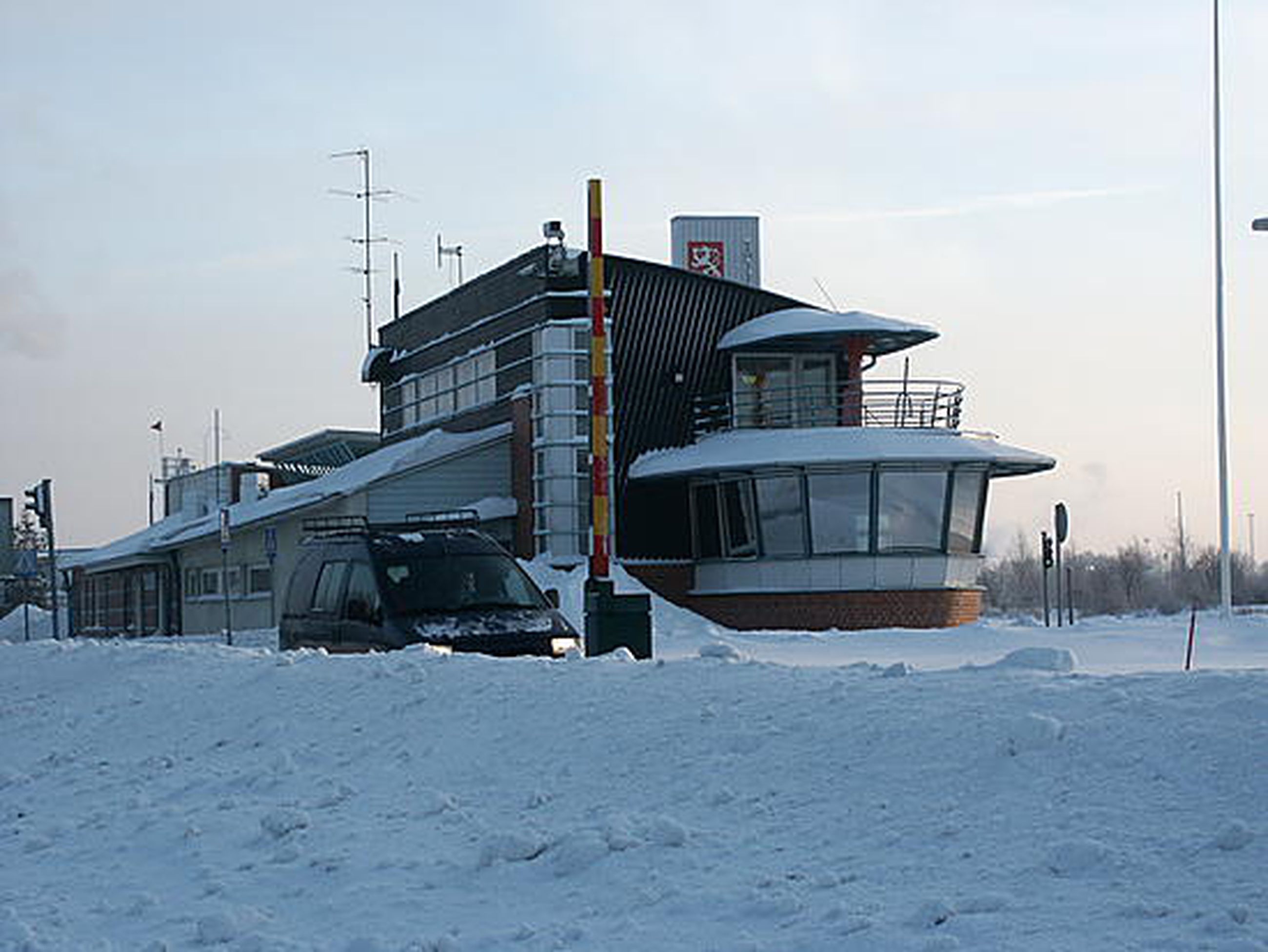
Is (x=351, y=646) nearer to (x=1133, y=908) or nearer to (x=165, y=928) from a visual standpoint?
(x=165, y=928)

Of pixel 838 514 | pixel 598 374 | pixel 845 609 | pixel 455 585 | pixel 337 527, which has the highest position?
pixel 598 374

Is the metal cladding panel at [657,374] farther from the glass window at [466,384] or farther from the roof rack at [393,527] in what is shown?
the roof rack at [393,527]

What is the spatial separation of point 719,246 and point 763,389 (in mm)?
6757

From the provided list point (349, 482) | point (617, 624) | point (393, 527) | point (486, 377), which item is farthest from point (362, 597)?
point (486, 377)

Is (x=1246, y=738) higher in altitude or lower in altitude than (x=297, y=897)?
higher

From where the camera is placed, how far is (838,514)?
1384 inches

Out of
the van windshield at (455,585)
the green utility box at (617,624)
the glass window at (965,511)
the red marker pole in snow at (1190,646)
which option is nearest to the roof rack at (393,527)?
the van windshield at (455,585)

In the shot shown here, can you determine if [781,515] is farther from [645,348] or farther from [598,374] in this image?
[598,374]

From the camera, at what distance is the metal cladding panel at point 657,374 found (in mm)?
37594

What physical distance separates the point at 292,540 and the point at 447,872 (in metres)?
31.8

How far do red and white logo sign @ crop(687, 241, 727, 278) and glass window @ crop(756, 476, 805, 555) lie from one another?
993 centimetres

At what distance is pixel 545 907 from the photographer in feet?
23.5

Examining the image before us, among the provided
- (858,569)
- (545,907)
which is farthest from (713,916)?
(858,569)

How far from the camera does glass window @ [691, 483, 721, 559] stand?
37.1 meters
